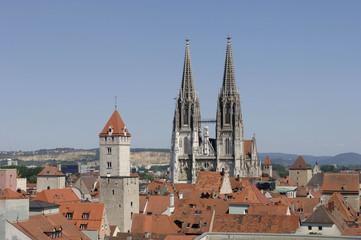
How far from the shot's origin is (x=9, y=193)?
7112 cm

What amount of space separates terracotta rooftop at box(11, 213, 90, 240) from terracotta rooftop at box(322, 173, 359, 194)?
4188cm

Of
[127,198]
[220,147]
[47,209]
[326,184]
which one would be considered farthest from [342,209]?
[220,147]

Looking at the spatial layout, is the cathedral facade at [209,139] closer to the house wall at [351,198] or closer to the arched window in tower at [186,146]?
the arched window in tower at [186,146]

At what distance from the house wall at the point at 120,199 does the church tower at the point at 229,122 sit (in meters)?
69.2

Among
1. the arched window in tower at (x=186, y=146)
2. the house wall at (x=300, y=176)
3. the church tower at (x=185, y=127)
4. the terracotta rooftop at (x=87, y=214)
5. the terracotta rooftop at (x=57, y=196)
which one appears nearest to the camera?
the terracotta rooftop at (x=87, y=214)

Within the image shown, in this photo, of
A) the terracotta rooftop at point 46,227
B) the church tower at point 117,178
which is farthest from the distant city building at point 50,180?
the terracotta rooftop at point 46,227

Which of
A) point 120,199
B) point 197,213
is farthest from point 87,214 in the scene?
point 197,213

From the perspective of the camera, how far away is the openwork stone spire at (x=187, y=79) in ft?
536

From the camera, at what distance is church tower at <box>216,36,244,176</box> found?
158625 millimetres

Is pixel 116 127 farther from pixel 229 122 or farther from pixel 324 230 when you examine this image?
pixel 229 122

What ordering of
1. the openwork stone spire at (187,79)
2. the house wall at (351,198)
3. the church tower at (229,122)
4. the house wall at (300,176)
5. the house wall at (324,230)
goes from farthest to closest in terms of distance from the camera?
1. the house wall at (300,176)
2. the openwork stone spire at (187,79)
3. the church tower at (229,122)
4. the house wall at (351,198)
5. the house wall at (324,230)

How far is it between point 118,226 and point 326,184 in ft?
108

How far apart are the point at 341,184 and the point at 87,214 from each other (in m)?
40.2

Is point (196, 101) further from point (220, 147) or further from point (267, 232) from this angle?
point (267, 232)
